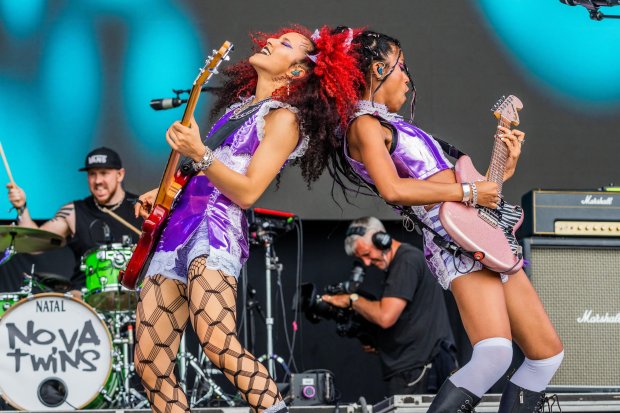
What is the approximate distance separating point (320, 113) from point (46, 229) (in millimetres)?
3839

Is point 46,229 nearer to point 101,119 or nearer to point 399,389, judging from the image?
point 101,119

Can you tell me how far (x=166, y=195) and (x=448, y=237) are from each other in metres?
1.15

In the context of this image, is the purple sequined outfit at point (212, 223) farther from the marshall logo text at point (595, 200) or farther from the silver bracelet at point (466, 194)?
the marshall logo text at point (595, 200)

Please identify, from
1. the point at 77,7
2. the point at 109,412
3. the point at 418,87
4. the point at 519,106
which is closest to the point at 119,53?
the point at 77,7

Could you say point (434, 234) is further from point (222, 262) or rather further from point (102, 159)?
point (102, 159)

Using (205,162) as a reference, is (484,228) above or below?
below

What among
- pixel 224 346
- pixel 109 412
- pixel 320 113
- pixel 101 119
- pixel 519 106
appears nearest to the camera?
pixel 224 346

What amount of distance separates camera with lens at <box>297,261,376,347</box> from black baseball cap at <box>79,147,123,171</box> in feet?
5.16

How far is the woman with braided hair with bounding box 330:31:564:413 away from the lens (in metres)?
4.14

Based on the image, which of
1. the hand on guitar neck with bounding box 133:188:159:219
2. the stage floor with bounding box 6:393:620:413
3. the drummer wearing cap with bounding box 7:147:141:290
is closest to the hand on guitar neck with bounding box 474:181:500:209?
the hand on guitar neck with bounding box 133:188:159:219

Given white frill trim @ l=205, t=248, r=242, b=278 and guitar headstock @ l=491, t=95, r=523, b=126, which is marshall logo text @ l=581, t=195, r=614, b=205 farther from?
white frill trim @ l=205, t=248, r=242, b=278

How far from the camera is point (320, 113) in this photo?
418 centimetres

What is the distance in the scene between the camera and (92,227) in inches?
303

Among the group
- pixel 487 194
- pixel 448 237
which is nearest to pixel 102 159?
pixel 448 237
